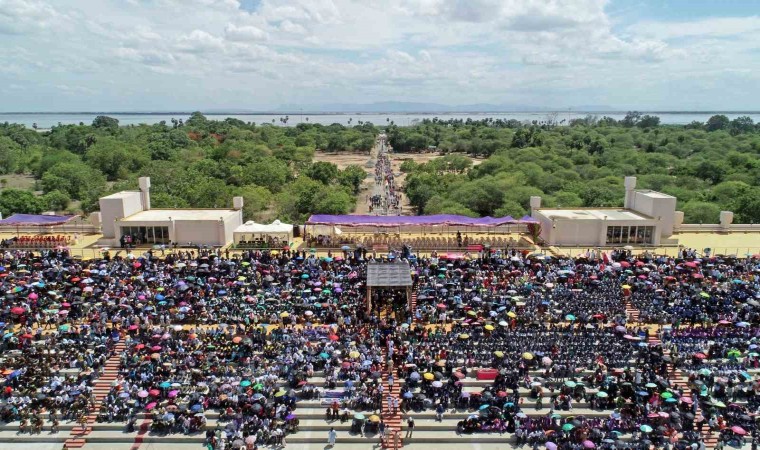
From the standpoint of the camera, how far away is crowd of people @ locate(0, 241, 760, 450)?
70.7 feet

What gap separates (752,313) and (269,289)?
77.6 feet

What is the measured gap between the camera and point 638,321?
90.8 feet

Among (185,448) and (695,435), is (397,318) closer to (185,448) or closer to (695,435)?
(185,448)

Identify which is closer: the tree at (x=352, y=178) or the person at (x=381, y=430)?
the person at (x=381, y=430)

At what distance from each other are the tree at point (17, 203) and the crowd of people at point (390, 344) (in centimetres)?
2632

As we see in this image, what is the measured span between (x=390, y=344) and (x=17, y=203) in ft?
159

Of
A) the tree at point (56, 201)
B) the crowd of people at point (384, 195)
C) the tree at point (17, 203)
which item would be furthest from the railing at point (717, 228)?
the tree at point (56, 201)

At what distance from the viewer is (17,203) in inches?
2201

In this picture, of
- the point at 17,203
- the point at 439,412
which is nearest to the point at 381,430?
the point at 439,412

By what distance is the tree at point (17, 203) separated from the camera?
55.2 meters

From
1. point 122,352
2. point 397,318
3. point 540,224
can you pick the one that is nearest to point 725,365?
point 397,318

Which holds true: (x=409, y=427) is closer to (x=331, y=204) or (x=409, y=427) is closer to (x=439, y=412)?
(x=439, y=412)

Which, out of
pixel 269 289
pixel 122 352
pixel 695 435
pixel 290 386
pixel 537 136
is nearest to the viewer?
pixel 695 435

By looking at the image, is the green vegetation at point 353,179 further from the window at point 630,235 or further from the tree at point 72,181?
the window at point 630,235
